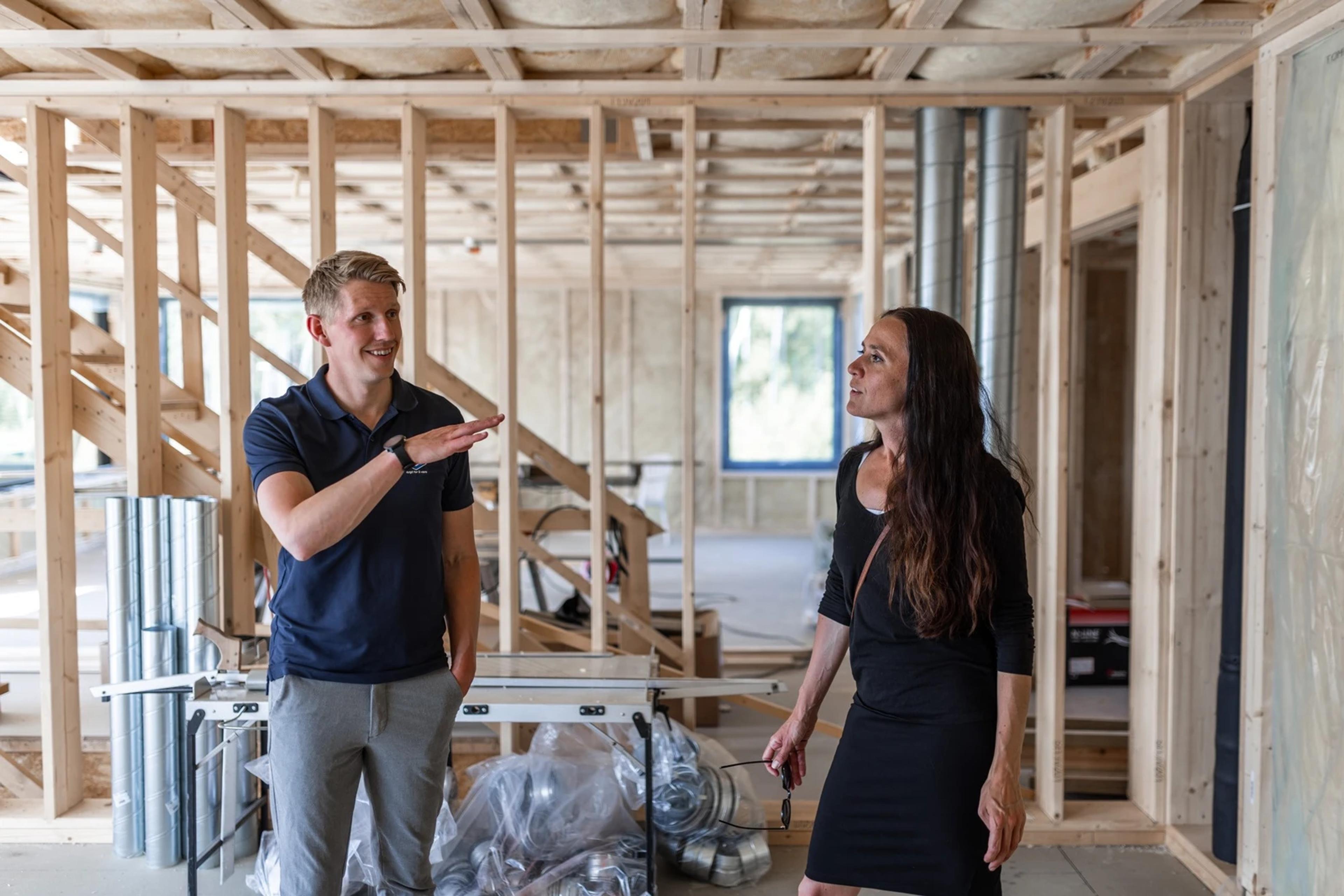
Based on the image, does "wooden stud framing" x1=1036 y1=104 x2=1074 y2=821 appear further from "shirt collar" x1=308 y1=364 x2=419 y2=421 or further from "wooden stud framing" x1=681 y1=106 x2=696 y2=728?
"shirt collar" x1=308 y1=364 x2=419 y2=421

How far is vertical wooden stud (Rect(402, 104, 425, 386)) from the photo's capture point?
315cm

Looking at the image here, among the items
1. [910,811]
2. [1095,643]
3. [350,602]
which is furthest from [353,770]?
[1095,643]

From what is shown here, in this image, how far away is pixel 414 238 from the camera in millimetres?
3168

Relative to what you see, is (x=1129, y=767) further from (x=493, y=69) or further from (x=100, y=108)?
(x=100, y=108)

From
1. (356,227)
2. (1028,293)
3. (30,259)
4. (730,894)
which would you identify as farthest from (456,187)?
(730,894)

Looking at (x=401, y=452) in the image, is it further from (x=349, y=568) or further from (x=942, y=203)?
(x=942, y=203)

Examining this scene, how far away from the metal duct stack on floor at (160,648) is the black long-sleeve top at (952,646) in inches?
85.3

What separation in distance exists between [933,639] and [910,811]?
0.30 m

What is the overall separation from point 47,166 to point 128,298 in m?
0.48

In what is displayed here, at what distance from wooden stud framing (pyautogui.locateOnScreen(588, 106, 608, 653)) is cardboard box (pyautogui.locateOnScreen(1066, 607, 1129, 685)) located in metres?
2.67

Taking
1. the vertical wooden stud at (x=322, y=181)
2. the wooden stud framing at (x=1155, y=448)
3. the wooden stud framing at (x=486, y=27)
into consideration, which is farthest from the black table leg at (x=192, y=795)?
the wooden stud framing at (x=1155, y=448)

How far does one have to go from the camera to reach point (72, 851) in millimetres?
3191

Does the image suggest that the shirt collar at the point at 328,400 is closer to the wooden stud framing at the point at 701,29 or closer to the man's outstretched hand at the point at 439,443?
the man's outstretched hand at the point at 439,443

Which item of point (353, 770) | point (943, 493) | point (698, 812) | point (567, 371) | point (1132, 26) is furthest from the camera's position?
point (567, 371)
